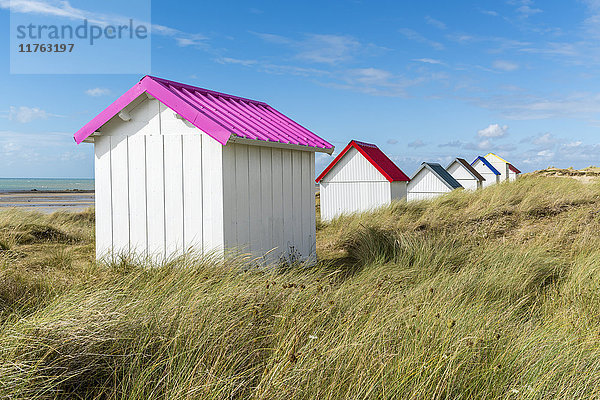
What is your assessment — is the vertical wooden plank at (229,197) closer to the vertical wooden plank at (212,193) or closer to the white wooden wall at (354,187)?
the vertical wooden plank at (212,193)

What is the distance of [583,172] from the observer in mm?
43938

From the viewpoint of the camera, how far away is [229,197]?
722cm

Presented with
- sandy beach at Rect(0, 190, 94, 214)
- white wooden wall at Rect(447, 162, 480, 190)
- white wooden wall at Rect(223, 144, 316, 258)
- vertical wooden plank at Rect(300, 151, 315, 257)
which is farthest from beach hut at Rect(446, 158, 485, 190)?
sandy beach at Rect(0, 190, 94, 214)

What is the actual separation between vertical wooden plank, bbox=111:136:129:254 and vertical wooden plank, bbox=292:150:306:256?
2777mm

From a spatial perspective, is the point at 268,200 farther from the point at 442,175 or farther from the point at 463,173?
the point at 463,173

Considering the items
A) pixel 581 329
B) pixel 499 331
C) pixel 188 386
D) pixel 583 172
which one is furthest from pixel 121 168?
pixel 583 172

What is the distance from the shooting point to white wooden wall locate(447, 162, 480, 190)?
3028cm

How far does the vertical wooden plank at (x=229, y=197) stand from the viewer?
7.11 m

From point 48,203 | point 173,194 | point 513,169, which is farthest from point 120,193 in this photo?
point 48,203

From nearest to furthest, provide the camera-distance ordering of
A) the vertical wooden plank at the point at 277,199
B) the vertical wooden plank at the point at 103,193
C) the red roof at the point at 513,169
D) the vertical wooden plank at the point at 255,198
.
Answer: the vertical wooden plank at the point at 255,198 < the vertical wooden plank at the point at 103,193 < the vertical wooden plank at the point at 277,199 < the red roof at the point at 513,169

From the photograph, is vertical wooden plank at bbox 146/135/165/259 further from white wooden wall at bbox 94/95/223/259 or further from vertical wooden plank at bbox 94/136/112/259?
vertical wooden plank at bbox 94/136/112/259

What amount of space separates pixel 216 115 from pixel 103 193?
226cm

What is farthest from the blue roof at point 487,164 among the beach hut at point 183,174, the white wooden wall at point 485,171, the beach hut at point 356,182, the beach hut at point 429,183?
the beach hut at point 183,174

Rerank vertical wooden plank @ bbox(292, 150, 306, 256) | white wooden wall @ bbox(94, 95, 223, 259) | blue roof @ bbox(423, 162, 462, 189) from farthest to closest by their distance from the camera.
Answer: blue roof @ bbox(423, 162, 462, 189) < vertical wooden plank @ bbox(292, 150, 306, 256) < white wooden wall @ bbox(94, 95, 223, 259)
